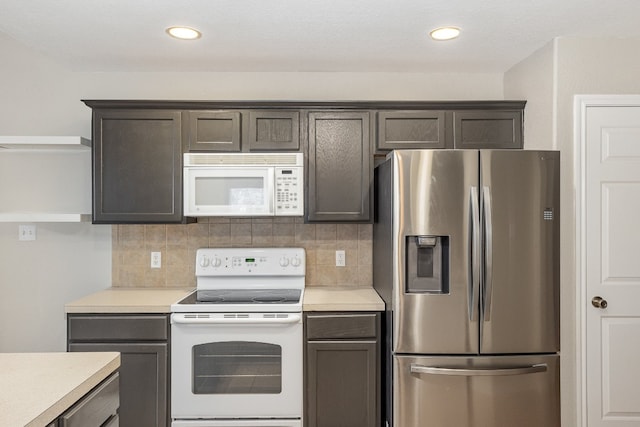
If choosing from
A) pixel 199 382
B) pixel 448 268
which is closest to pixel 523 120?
pixel 448 268

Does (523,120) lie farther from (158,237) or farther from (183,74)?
(158,237)

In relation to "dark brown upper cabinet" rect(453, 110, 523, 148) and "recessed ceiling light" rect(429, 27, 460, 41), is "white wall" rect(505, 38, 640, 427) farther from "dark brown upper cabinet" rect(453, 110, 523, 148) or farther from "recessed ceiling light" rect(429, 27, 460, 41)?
"recessed ceiling light" rect(429, 27, 460, 41)

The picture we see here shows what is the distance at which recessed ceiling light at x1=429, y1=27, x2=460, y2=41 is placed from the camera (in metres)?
2.24

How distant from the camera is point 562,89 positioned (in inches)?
91.6

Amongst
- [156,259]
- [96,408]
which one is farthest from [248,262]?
[96,408]

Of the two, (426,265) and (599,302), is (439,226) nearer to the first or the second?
(426,265)

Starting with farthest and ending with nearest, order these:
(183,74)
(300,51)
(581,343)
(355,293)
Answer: (183,74) < (355,293) < (300,51) < (581,343)

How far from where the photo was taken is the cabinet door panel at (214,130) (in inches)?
104

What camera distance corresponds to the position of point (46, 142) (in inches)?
102

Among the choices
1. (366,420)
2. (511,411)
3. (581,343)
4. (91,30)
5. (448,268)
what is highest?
(91,30)

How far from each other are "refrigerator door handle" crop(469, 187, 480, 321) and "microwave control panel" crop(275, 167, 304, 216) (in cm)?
101

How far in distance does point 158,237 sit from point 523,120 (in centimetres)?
253

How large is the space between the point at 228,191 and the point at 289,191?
0.38 meters

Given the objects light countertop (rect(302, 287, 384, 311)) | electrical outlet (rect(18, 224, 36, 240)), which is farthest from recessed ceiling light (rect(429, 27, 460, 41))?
electrical outlet (rect(18, 224, 36, 240))
